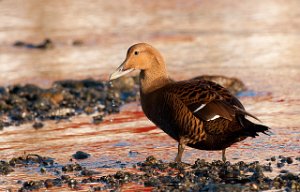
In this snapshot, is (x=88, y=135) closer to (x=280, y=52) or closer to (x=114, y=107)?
(x=114, y=107)

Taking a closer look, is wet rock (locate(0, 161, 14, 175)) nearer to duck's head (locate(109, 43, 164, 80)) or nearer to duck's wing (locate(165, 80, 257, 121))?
duck's head (locate(109, 43, 164, 80))

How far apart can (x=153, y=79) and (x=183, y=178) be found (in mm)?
1895

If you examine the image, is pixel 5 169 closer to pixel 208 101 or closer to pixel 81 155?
pixel 81 155

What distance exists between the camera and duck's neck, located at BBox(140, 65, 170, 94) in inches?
424

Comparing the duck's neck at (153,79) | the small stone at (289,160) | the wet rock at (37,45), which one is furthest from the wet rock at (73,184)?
the wet rock at (37,45)

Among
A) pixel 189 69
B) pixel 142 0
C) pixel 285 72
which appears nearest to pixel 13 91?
pixel 189 69

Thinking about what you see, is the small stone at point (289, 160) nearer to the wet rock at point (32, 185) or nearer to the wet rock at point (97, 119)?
the wet rock at point (32, 185)

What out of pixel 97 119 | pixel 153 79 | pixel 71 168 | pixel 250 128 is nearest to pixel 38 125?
pixel 97 119

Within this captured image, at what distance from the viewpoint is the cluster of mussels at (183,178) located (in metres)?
8.91

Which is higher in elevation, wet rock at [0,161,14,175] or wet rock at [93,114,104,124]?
wet rock at [93,114,104,124]

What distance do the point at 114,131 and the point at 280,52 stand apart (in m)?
7.16

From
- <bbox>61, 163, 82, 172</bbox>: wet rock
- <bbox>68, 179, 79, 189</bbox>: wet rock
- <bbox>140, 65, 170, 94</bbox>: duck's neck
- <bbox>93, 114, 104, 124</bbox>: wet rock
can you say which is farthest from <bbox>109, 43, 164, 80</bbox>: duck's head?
<bbox>93, 114, 104, 124</bbox>: wet rock

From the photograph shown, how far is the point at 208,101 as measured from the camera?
32.7 ft

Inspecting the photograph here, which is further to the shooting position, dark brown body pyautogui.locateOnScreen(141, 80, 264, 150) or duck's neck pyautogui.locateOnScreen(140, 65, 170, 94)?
duck's neck pyautogui.locateOnScreen(140, 65, 170, 94)
